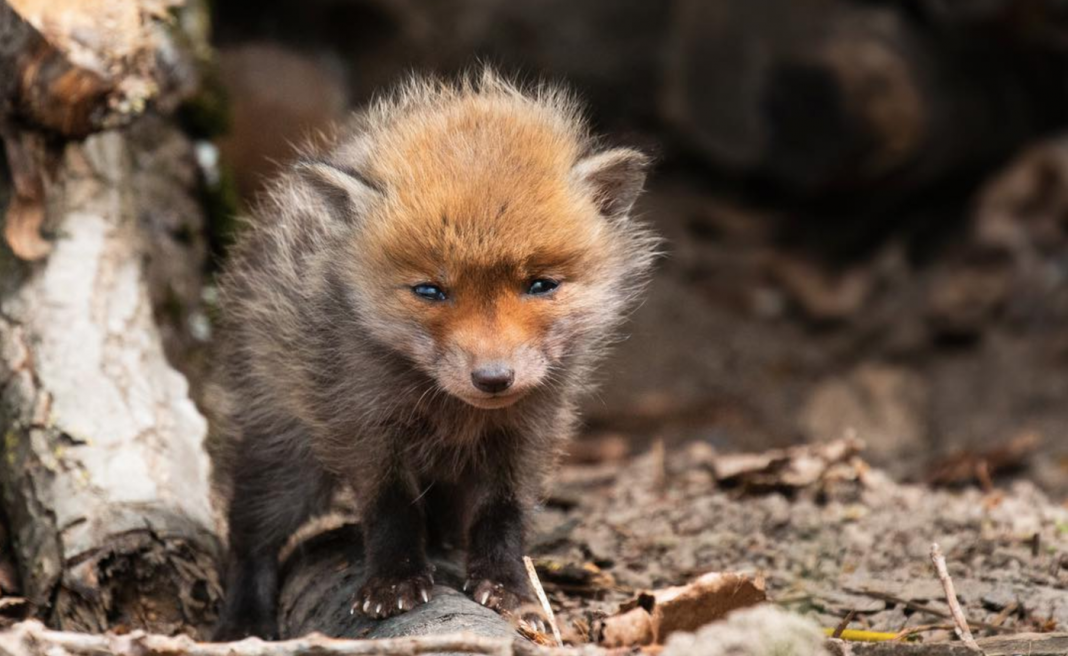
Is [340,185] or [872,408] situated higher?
[872,408]

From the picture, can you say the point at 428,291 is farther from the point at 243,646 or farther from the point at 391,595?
the point at 243,646

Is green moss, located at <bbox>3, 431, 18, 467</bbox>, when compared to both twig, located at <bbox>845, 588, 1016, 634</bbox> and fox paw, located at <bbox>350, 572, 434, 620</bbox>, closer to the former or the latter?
fox paw, located at <bbox>350, 572, 434, 620</bbox>

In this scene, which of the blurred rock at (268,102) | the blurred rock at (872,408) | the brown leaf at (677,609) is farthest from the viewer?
the blurred rock at (872,408)

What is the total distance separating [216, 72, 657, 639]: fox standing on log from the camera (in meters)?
3.83

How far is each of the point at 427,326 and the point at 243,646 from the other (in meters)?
1.17

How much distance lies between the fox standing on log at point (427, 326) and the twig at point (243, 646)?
Answer: 88cm

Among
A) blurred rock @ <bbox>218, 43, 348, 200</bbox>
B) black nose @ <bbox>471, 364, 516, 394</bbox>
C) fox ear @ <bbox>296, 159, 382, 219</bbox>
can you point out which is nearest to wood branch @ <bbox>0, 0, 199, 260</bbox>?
fox ear @ <bbox>296, 159, 382, 219</bbox>

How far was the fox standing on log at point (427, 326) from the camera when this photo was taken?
3832 millimetres

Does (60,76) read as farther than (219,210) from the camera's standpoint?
No

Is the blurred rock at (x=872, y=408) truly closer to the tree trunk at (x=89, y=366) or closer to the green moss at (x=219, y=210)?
the green moss at (x=219, y=210)

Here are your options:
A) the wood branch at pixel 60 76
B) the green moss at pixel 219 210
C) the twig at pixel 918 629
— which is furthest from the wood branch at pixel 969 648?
the green moss at pixel 219 210

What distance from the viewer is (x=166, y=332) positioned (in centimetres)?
602

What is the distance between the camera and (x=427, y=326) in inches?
152

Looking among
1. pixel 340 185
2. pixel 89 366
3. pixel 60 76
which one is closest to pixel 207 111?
pixel 60 76
